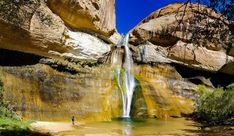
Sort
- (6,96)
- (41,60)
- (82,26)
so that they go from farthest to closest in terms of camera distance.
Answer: (82,26) < (41,60) < (6,96)

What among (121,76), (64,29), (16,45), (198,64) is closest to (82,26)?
(64,29)

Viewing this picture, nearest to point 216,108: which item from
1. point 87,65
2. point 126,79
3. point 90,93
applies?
point 126,79

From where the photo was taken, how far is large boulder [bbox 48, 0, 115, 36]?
114 ft

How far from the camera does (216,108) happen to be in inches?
1302

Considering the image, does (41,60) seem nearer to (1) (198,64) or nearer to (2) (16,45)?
(2) (16,45)

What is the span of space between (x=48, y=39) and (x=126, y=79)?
11.9m

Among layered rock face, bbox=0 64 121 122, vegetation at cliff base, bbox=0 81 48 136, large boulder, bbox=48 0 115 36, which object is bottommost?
vegetation at cliff base, bbox=0 81 48 136

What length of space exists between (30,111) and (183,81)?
22.1 m

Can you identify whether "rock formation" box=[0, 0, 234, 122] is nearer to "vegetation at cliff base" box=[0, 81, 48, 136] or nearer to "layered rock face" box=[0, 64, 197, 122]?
"layered rock face" box=[0, 64, 197, 122]

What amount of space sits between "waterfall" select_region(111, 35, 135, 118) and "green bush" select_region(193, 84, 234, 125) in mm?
7728

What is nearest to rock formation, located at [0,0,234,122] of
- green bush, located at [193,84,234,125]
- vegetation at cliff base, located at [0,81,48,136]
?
vegetation at cliff base, located at [0,81,48,136]

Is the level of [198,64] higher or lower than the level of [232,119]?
higher

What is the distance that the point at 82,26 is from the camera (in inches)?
1526

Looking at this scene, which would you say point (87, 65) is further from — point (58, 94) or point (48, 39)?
point (58, 94)
